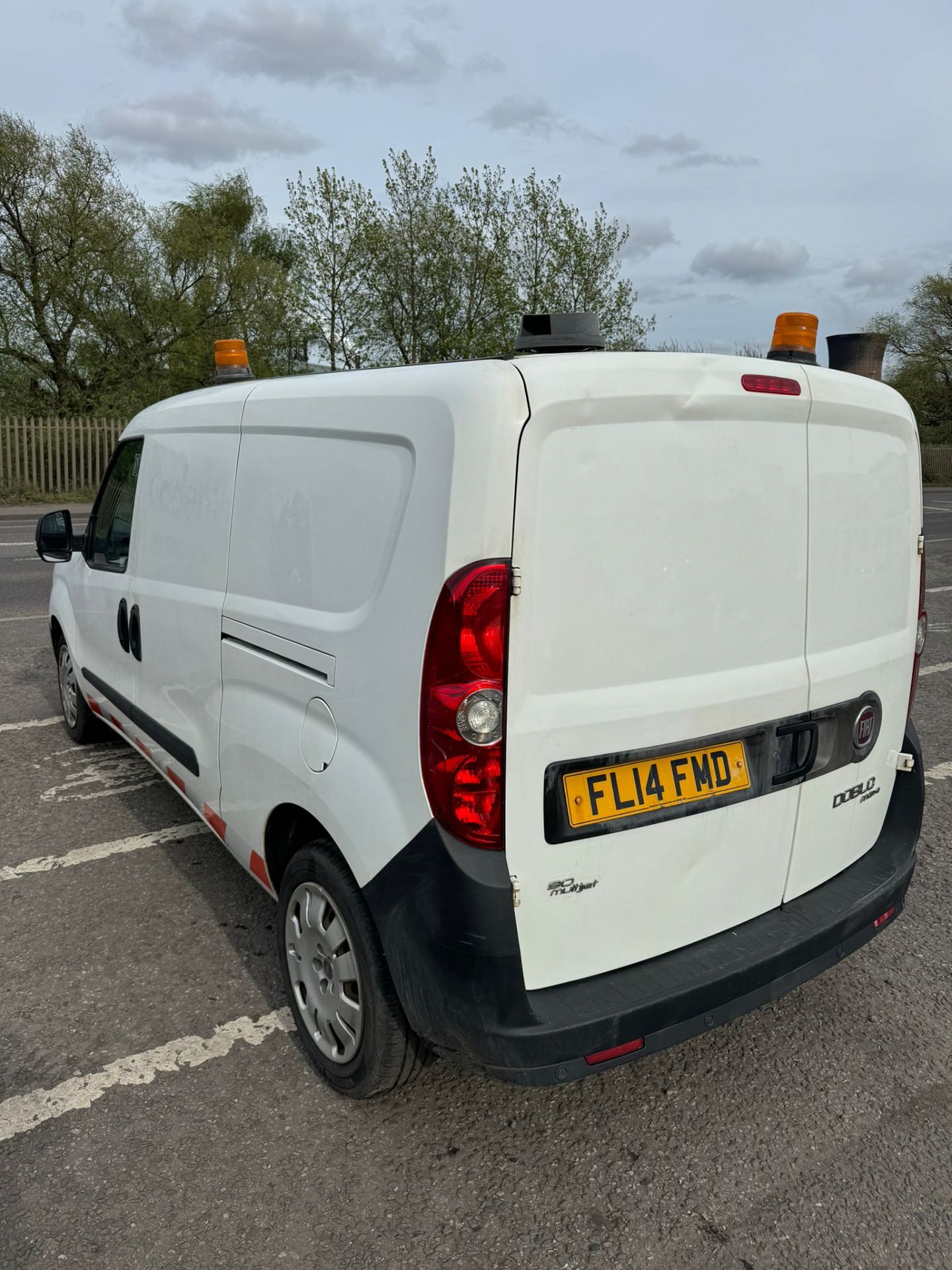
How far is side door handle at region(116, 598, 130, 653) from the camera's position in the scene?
4.00 meters

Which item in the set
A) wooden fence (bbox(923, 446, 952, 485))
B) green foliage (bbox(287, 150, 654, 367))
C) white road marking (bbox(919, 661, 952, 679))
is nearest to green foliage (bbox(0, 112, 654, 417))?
green foliage (bbox(287, 150, 654, 367))

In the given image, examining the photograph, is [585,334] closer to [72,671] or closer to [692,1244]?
[692,1244]

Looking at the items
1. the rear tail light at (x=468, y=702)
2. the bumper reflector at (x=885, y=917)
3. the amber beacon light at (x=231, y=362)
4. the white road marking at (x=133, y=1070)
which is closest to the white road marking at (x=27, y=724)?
the amber beacon light at (x=231, y=362)

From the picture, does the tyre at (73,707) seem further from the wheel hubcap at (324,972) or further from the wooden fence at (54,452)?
the wooden fence at (54,452)

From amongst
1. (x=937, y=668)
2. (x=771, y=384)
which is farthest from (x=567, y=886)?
(x=937, y=668)

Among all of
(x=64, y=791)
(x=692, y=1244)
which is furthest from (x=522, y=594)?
(x=64, y=791)

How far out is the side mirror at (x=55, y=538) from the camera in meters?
4.65

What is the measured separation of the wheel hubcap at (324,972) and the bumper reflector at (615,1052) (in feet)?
1.99

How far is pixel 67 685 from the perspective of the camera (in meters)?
5.36

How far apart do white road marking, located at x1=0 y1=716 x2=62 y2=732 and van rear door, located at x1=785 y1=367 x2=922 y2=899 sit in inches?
184

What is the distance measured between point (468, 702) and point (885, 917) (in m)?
1.58

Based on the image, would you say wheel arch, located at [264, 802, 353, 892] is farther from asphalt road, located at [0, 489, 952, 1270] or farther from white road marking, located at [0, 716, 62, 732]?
white road marking, located at [0, 716, 62, 732]

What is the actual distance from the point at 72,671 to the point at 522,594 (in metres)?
3.92

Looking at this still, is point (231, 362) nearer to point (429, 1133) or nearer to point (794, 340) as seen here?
point (794, 340)
